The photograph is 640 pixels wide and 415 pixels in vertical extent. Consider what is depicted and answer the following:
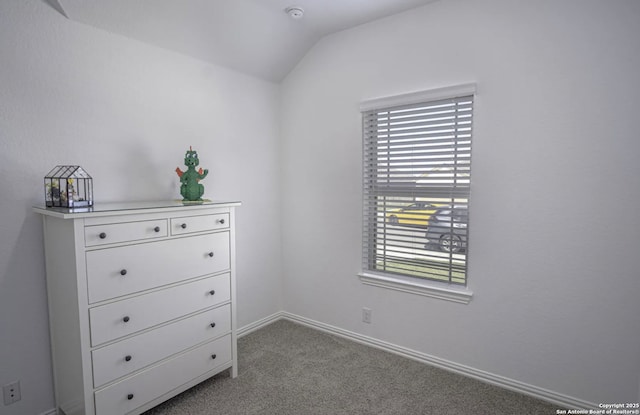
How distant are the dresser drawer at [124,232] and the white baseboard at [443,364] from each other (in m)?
1.46

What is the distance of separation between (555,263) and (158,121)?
2.77m

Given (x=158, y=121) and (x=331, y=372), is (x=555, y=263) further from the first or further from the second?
(x=158, y=121)

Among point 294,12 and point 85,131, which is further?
point 294,12

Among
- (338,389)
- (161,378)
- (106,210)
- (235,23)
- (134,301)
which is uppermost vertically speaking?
(235,23)

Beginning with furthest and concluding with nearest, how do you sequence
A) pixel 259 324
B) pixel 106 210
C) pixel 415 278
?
pixel 259 324
pixel 415 278
pixel 106 210

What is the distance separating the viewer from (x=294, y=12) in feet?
8.44

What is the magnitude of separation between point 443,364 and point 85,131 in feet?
9.40

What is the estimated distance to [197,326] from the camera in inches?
87.3

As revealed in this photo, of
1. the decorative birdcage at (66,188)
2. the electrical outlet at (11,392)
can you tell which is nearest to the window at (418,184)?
the decorative birdcage at (66,188)

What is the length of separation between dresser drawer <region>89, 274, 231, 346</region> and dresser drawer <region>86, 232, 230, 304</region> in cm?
6

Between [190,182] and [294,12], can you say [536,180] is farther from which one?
[190,182]

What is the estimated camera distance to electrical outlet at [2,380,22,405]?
185cm

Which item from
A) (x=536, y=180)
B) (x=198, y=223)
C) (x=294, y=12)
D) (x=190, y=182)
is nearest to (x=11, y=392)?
(x=198, y=223)

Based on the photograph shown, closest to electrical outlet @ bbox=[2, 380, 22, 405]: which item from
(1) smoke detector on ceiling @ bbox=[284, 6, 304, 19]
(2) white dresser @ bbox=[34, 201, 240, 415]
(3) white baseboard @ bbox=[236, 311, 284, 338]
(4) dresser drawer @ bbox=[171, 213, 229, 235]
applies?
(2) white dresser @ bbox=[34, 201, 240, 415]
